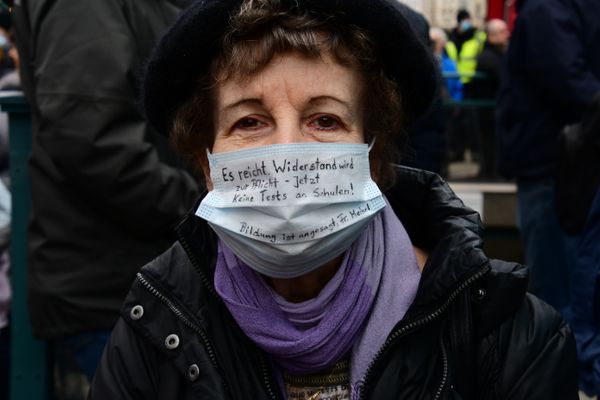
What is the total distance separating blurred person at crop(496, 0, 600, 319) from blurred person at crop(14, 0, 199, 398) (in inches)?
82.6

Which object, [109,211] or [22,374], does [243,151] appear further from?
[22,374]

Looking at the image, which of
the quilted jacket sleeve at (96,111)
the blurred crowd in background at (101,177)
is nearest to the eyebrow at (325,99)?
the blurred crowd in background at (101,177)

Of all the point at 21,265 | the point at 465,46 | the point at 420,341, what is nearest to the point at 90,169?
the point at 21,265

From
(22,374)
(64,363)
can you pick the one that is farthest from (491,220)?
(22,374)

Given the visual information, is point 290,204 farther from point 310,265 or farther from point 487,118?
point 487,118

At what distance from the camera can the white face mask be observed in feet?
6.25

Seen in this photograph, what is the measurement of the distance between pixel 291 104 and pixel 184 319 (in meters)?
0.48

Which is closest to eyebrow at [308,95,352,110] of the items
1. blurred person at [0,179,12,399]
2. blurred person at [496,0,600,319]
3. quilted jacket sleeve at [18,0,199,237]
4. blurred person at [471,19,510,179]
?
quilted jacket sleeve at [18,0,199,237]

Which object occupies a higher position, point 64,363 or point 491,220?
point 64,363

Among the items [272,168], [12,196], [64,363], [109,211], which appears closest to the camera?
[272,168]

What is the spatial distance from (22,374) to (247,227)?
204 centimetres

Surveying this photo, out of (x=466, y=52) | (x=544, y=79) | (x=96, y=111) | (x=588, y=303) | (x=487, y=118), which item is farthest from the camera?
(x=466, y=52)

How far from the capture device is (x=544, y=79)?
4742 millimetres

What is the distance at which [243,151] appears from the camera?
1.96 m
